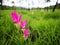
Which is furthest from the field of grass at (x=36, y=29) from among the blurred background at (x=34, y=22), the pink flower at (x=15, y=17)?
the pink flower at (x=15, y=17)

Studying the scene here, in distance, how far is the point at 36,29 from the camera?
3.63 ft

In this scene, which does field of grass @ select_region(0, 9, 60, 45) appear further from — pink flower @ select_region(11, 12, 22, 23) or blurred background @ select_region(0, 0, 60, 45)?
pink flower @ select_region(11, 12, 22, 23)

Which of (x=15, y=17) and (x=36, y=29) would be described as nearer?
(x=15, y=17)

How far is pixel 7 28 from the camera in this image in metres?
1.12

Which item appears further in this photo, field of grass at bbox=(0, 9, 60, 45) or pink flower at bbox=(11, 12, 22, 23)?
field of grass at bbox=(0, 9, 60, 45)

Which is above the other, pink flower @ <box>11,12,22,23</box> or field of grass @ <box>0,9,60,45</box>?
pink flower @ <box>11,12,22,23</box>

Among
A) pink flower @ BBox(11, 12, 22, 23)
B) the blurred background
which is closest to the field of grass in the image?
the blurred background

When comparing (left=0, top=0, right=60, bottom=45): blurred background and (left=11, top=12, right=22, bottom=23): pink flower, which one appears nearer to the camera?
(left=11, top=12, right=22, bottom=23): pink flower

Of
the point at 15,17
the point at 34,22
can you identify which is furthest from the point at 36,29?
the point at 15,17

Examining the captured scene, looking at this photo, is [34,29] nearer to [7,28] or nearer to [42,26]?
[42,26]

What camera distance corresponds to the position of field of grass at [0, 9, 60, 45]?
1057 mm

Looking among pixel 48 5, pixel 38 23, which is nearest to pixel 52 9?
pixel 48 5

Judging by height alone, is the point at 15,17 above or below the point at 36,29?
above

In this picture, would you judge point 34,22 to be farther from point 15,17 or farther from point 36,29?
point 15,17
